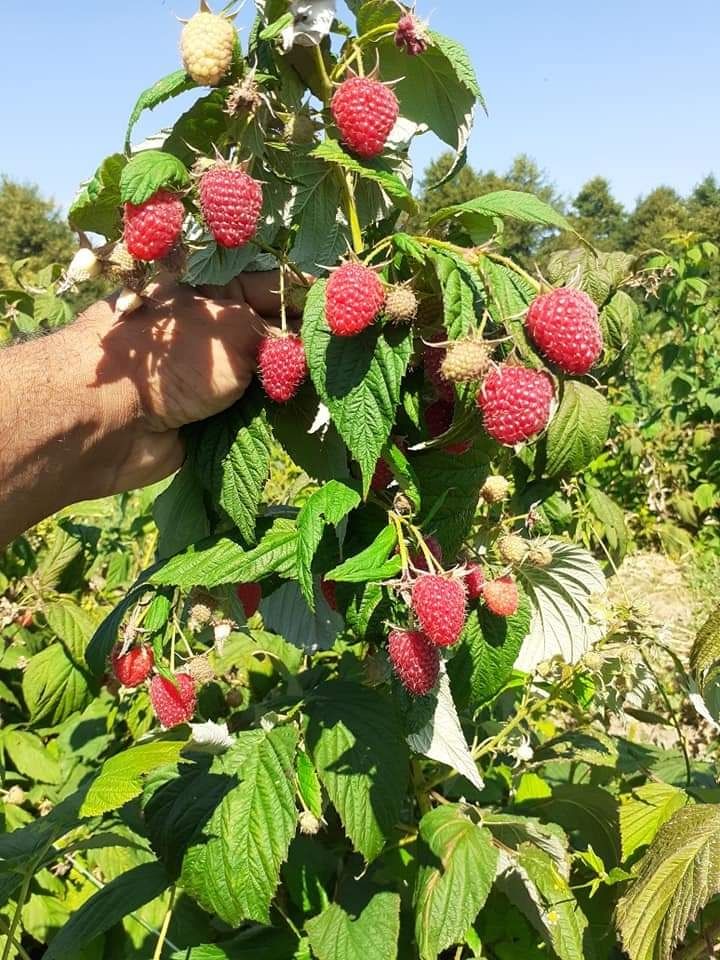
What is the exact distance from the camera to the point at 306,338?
1021 mm

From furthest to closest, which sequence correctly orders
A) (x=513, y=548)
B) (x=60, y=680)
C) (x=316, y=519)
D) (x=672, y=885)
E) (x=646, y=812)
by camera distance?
(x=60, y=680), (x=646, y=812), (x=513, y=548), (x=672, y=885), (x=316, y=519)

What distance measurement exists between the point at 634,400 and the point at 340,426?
6.73 m

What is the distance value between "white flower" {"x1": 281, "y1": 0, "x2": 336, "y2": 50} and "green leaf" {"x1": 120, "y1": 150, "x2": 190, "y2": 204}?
0.67ft

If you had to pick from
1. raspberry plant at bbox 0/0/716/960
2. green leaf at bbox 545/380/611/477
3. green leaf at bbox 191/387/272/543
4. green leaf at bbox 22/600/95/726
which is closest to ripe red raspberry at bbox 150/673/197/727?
raspberry plant at bbox 0/0/716/960

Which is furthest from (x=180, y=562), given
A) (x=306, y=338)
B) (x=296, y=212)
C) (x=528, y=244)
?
(x=528, y=244)

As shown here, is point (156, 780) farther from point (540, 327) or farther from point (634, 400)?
point (634, 400)

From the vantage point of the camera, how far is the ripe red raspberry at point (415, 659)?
1.10 metres

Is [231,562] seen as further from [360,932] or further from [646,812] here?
[646,812]

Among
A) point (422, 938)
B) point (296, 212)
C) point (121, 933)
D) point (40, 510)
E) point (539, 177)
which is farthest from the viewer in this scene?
point (539, 177)

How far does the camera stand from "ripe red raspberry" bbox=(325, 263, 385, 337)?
3.06ft

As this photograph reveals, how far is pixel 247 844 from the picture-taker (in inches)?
48.4

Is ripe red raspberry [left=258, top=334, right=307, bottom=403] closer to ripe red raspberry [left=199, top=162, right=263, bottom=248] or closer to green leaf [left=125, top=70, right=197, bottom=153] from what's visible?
ripe red raspberry [left=199, top=162, right=263, bottom=248]

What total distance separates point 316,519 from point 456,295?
12.1 inches

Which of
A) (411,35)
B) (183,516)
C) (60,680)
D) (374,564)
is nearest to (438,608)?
(374,564)
